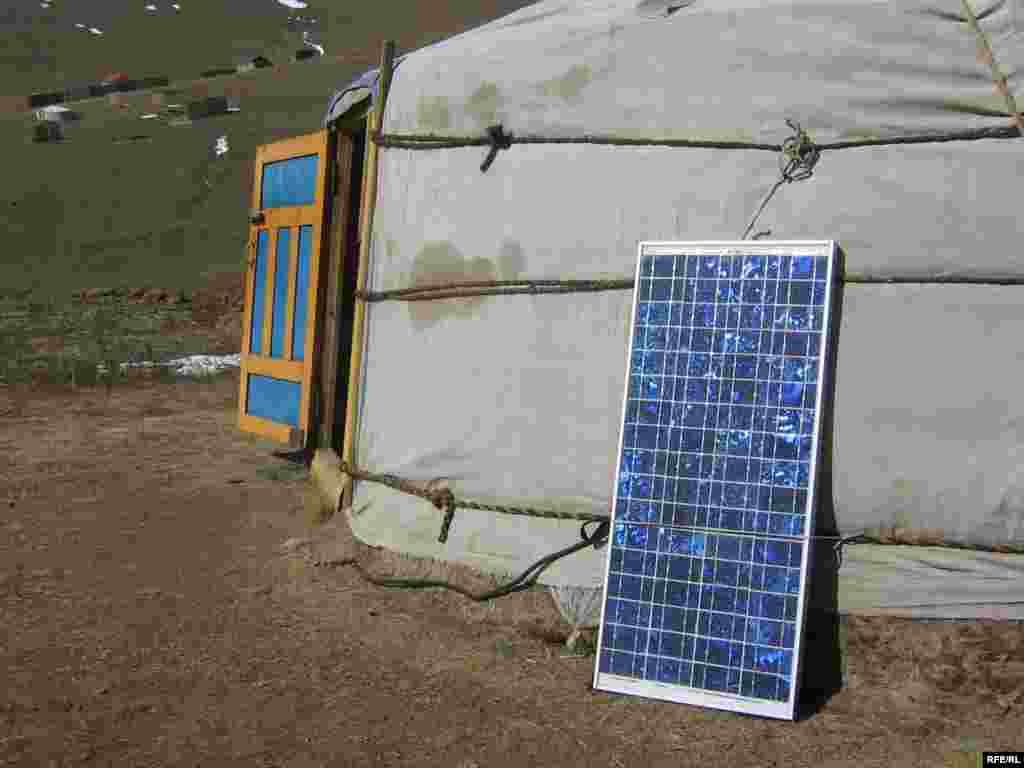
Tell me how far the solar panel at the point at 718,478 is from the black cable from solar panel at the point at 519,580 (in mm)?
290

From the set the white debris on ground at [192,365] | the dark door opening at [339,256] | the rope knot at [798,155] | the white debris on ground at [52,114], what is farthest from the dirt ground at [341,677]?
the white debris on ground at [52,114]

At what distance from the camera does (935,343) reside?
3.45 m

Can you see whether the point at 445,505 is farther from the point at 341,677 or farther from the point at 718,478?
the point at 718,478

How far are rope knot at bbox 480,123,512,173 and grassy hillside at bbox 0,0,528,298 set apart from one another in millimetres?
12956

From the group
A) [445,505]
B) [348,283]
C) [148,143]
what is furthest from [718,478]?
[148,143]

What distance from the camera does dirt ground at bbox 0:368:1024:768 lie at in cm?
299

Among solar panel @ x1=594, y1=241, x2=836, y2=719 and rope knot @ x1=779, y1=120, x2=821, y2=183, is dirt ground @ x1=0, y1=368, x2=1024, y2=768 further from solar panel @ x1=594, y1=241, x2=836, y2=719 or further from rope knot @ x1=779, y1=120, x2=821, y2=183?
rope knot @ x1=779, y1=120, x2=821, y2=183

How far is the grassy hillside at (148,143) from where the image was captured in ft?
65.5

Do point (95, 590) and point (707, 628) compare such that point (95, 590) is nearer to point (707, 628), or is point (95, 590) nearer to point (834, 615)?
point (707, 628)

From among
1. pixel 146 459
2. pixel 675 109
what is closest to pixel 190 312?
pixel 146 459

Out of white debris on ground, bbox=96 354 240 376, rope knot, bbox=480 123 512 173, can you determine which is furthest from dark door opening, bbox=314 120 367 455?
white debris on ground, bbox=96 354 240 376

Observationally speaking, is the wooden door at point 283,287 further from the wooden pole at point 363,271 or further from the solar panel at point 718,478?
the solar panel at point 718,478

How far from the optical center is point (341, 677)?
Answer: 3490 mm

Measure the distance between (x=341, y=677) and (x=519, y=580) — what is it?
731 millimetres
